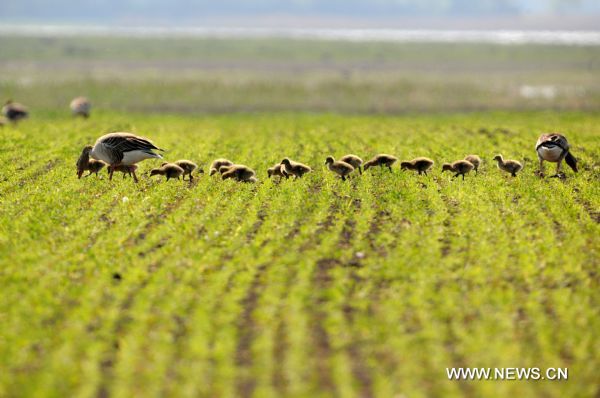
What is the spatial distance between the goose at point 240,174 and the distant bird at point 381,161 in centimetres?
363

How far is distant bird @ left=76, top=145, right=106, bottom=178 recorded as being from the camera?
1873 centimetres

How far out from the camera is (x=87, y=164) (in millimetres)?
19031

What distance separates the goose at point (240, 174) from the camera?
18.4 metres

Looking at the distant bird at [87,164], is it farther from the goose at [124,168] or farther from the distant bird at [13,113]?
the distant bird at [13,113]

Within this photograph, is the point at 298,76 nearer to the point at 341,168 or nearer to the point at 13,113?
the point at 13,113

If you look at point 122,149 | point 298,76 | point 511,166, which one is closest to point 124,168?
point 122,149

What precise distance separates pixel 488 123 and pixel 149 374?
29.2m

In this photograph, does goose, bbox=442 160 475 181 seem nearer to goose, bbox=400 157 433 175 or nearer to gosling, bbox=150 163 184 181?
goose, bbox=400 157 433 175

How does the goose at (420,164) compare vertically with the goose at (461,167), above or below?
above

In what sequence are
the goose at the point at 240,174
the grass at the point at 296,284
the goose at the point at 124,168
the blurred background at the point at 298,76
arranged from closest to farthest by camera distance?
1. the grass at the point at 296,284
2. the goose at the point at 240,174
3. the goose at the point at 124,168
4. the blurred background at the point at 298,76

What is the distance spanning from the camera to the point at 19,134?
2773cm

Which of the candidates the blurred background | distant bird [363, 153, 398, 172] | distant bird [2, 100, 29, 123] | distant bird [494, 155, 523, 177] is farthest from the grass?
the blurred background

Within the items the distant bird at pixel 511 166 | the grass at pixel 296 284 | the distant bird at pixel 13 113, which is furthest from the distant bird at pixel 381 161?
the distant bird at pixel 13 113

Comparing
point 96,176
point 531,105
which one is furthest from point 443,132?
point 531,105
